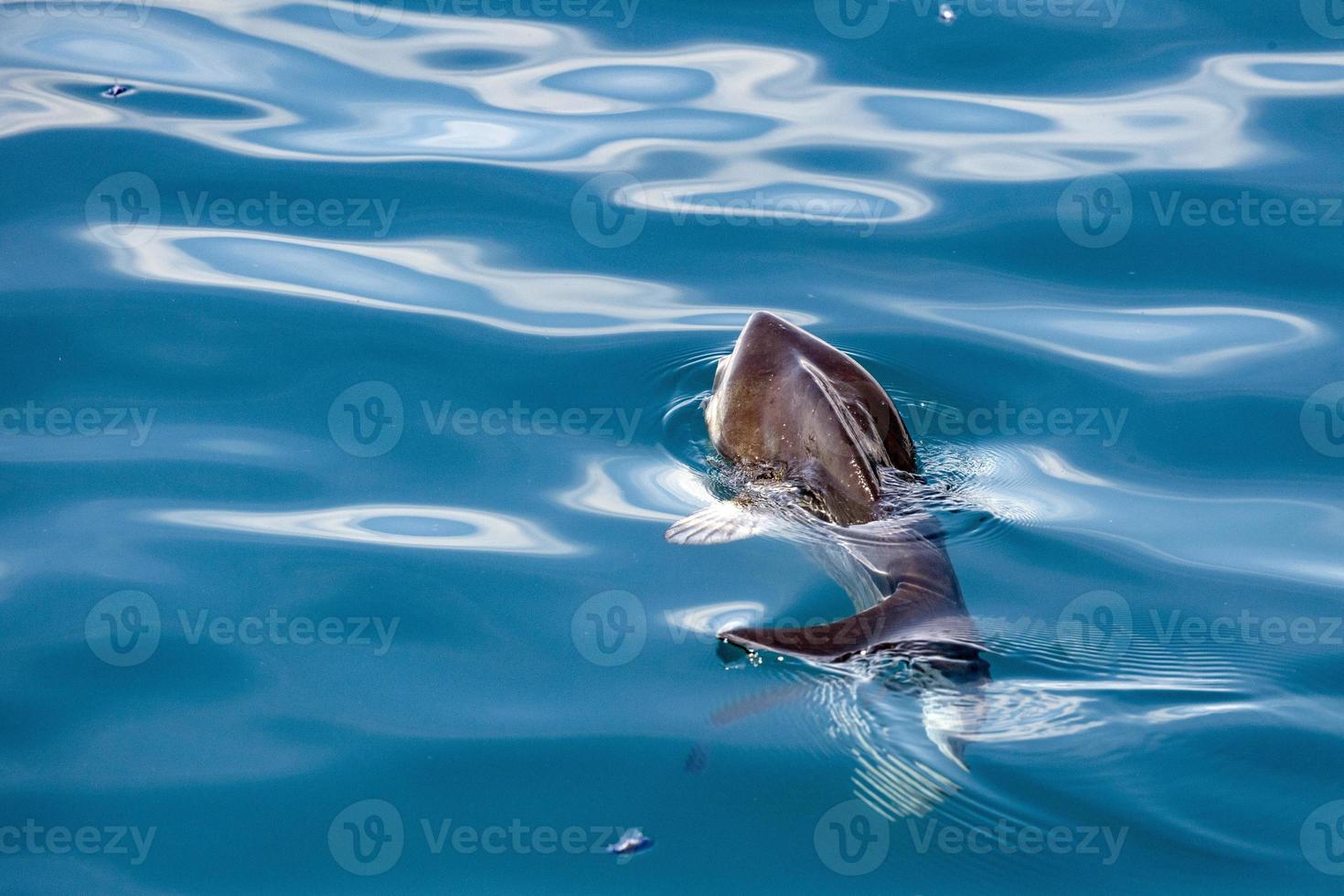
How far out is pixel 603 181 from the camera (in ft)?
27.7

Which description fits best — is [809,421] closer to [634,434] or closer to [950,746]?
[634,434]

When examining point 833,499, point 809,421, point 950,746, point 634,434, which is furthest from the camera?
point 634,434

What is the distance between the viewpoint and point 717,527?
542 centimetres

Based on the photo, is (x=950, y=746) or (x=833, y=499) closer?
(x=950, y=746)

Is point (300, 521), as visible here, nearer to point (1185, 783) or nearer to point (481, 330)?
point (481, 330)

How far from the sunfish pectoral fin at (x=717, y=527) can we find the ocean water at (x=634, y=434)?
0.09 m

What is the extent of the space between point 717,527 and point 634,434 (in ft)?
3.20

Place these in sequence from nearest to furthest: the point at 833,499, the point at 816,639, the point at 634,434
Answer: the point at 816,639 < the point at 833,499 < the point at 634,434

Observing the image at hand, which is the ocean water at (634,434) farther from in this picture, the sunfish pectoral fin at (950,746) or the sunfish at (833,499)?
the sunfish at (833,499)

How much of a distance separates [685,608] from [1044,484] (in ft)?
6.07

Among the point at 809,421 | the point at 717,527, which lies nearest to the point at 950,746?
the point at 717,527

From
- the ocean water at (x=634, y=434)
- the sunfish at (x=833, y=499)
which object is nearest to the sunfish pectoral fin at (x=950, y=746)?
the ocean water at (x=634, y=434)

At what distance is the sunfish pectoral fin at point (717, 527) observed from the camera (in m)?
5.36

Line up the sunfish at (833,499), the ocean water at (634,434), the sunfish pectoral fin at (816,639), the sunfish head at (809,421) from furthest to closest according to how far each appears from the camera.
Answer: the sunfish head at (809,421), the sunfish at (833,499), the sunfish pectoral fin at (816,639), the ocean water at (634,434)
